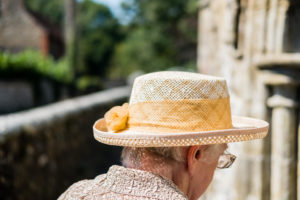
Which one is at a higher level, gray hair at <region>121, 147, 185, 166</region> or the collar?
gray hair at <region>121, 147, 185, 166</region>

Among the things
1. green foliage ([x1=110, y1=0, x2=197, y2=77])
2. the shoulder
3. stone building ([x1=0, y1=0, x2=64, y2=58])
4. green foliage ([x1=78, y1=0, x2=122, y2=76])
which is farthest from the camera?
green foliage ([x1=78, y1=0, x2=122, y2=76])

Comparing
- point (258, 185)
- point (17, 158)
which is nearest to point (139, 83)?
point (258, 185)

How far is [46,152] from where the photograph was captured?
6227 mm

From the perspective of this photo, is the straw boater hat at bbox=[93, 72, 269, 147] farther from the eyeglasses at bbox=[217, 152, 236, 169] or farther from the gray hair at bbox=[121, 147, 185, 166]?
the eyeglasses at bbox=[217, 152, 236, 169]

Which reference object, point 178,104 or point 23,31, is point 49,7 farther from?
point 178,104

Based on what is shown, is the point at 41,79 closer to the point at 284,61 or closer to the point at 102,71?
the point at 284,61

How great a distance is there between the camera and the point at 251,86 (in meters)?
2.98

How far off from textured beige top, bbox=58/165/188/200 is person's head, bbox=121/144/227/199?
0.13 ft

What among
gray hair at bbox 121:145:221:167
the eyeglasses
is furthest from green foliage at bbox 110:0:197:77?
gray hair at bbox 121:145:221:167

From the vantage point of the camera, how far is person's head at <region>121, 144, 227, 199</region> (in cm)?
158

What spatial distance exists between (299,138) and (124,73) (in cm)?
4165

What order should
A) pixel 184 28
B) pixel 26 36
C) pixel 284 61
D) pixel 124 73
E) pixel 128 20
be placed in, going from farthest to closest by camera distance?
pixel 124 73, pixel 128 20, pixel 184 28, pixel 26 36, pixel 284 61

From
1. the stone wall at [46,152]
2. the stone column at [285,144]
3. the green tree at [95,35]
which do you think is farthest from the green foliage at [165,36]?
the stone column at [285,144]

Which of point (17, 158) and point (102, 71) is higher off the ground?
point (17, 158)
